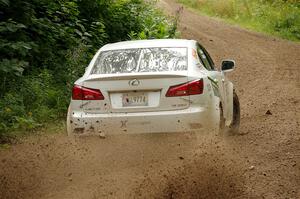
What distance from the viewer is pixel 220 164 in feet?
20.3

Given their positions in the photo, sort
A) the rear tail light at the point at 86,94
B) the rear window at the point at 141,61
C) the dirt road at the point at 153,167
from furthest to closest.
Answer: the rear window at the point at 141,61 < the rear tail light at the point at 86,94 < the dirt road at the point at 153,167

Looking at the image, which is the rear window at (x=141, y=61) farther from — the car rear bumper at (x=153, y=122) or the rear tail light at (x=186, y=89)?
the car rear bumper at (x=153, y=122)

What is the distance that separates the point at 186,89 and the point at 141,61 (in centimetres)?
78

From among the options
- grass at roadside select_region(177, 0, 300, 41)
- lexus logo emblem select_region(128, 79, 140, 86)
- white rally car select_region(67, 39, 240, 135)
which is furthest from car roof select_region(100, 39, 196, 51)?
grass at roadside select_region(177, 0, 300, 41)

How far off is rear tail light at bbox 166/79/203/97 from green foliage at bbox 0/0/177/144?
8.29 feet

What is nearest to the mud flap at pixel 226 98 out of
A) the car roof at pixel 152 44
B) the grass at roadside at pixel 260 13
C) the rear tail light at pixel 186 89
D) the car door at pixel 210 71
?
the car door at pixel 210 71

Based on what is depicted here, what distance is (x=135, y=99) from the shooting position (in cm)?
636

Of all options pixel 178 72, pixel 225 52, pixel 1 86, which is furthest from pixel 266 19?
pixel 178 72

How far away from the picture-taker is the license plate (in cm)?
635

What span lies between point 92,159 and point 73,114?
0.56 meters

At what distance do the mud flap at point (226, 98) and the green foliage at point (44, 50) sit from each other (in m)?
2.70

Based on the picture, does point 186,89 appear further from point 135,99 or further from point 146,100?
point 135,99

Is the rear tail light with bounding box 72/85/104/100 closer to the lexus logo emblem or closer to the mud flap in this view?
the lexus logo emblem

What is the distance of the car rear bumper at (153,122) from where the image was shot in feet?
20.5
